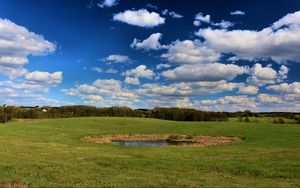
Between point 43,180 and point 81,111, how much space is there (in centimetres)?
12577

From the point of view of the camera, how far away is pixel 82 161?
25.6 metres

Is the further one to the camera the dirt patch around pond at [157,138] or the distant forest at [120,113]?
the distant forest at [120,113]

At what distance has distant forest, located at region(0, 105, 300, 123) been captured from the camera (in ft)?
387

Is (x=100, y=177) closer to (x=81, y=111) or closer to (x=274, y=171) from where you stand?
(x=274, y=171)

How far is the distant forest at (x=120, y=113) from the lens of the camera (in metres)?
118

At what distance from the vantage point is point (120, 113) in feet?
465

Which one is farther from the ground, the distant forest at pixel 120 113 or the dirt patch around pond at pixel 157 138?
the distant forest at pixel 120 113

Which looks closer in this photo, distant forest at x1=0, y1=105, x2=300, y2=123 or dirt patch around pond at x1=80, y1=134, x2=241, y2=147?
dirt patch around pond at x1=80, y1=134, x2=241, y2=147

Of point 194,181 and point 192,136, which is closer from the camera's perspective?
point 194,181

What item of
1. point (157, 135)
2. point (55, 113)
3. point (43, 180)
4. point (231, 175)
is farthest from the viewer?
point (55, 113)

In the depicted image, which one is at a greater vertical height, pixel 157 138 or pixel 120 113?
pixel 120 113

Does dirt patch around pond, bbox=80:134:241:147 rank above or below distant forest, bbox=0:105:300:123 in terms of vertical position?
below

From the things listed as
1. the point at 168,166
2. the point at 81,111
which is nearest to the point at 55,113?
the point at 81,111

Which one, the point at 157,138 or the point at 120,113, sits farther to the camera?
the point at 120,113
